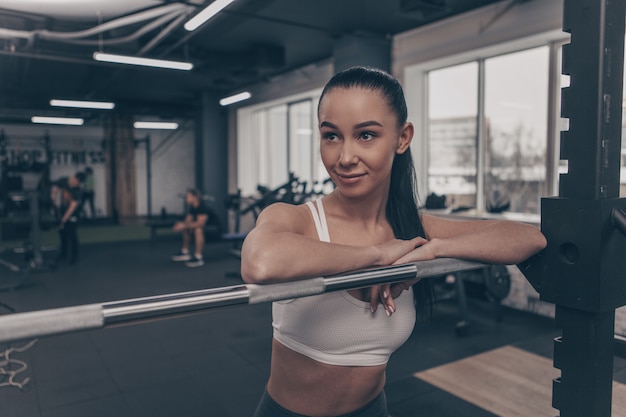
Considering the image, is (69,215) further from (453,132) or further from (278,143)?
(453,132)

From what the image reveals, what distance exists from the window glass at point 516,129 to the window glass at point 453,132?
0.20 meters

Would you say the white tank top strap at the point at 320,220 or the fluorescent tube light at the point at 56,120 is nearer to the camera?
the white tank top strap at the point at 320,220

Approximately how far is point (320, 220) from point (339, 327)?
0.22m

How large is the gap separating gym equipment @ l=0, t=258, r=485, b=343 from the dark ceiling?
3864 millimetres

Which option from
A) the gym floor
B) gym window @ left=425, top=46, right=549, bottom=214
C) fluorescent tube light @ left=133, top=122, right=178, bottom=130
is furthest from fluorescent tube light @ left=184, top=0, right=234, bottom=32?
fluorescent tube light @ left=133, top=122, right=178, bottom=130

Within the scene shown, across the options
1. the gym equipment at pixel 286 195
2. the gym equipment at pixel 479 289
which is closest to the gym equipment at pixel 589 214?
the gym equipment at pixel 479 289

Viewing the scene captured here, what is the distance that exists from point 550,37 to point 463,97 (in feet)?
3.97

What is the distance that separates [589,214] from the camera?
741 mm

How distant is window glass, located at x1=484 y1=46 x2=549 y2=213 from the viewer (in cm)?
446

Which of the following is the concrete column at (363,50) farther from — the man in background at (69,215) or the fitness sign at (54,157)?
the fitness sign at (54,157)

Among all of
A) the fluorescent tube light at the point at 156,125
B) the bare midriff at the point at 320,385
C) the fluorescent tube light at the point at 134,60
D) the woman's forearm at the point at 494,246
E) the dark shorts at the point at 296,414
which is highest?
the fluorescent tube light at the point at 156,125

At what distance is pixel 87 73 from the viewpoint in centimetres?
812

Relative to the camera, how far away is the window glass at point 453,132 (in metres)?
5.19

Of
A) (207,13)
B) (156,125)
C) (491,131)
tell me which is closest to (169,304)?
(207,13)
